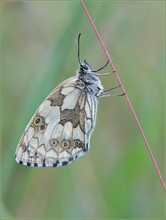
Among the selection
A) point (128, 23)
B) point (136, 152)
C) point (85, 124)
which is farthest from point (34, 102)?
point (128, 23)

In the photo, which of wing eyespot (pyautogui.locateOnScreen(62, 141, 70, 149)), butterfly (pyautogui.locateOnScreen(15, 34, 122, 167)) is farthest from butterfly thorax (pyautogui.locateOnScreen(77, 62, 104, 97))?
wing eyespot (pyautogui.locateOnScreen(62, 141, 70, 149))

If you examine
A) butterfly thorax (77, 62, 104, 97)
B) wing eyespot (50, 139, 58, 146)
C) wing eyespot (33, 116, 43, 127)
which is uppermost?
butterfly thorax (77, 62, 104, 97)

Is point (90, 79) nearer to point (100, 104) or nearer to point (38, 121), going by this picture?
point (38, 121)

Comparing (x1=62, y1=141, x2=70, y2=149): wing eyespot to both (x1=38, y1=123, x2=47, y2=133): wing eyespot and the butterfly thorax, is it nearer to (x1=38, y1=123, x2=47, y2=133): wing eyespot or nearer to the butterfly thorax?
(x1=38, y1=123, x2=47, y2=133): wing eyespot

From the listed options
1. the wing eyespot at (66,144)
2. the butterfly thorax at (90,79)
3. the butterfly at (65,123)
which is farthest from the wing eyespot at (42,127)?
the butterfly thorax at (90,79)

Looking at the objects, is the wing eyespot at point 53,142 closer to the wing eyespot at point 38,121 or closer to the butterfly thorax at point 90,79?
the wing eyespot at point 38,121

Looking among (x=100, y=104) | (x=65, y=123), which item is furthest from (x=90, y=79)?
(x=100, y=104)
